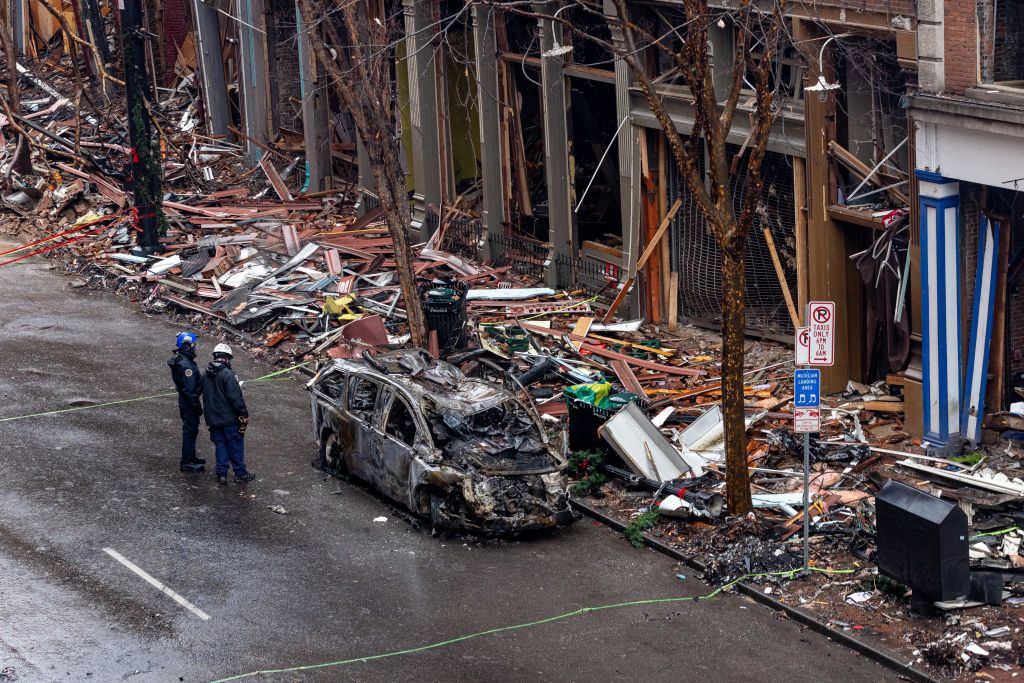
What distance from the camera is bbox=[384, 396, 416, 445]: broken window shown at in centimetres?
1528

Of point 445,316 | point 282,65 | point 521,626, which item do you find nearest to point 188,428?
point 445,316

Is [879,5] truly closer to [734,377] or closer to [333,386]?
[734,377]

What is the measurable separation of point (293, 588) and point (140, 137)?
1422 centimetres

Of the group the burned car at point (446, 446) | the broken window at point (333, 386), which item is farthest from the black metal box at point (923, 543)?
the broken window at point (333, 386)

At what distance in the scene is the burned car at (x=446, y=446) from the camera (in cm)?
1468

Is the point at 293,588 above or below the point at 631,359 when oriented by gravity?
below

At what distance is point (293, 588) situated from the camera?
13.8 metres

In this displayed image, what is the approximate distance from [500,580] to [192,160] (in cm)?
2165

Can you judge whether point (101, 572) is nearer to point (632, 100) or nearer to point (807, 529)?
point (807, 529)

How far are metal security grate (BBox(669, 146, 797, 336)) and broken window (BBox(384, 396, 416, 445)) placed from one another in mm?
5590

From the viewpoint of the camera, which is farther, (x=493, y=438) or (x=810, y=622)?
(x=493, y=438)

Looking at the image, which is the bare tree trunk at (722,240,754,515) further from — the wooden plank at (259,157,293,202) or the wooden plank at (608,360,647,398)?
the wooden plank at (259,157,293,202)

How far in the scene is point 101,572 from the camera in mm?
14039

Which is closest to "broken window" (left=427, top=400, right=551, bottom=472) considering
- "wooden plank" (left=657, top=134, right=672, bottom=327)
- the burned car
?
the burned car
